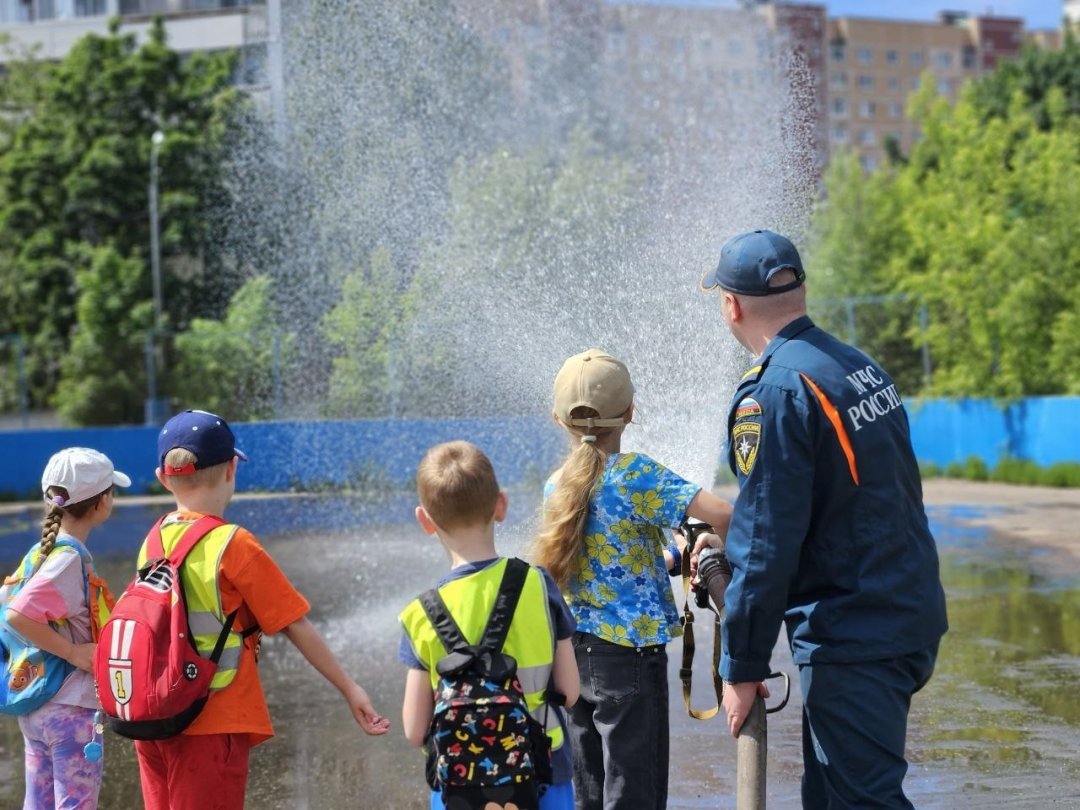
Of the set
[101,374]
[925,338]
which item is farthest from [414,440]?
[101,374]

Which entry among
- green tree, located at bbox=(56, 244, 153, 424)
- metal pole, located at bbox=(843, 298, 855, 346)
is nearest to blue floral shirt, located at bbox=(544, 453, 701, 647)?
metal pole, located at bbox=(843, 298, 855, 346)

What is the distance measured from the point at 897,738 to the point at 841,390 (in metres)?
0.79

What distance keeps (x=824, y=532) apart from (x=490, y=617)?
0.80m

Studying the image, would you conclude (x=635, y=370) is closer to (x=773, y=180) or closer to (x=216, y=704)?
(x=773, y=180)

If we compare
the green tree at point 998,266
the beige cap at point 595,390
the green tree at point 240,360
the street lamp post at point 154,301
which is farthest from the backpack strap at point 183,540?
the street lamp post at point 154,301

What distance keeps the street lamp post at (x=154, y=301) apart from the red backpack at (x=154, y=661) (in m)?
22.2

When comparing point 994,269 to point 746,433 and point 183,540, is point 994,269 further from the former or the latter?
point 183,540

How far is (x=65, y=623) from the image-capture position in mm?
3770

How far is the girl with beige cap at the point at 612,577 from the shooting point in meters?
3.41

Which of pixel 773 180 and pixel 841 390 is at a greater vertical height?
pixel 773 180

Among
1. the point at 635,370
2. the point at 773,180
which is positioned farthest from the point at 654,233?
the point at 635,370

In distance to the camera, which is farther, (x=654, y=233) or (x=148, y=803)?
(x=654, y=233)

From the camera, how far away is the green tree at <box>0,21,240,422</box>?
1291 inches

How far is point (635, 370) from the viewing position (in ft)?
27.8
